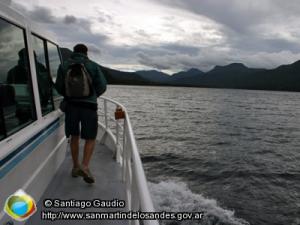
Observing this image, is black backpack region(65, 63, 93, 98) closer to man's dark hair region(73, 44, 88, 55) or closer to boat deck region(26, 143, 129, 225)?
man's dark hair region(73, 44, 88, 55)

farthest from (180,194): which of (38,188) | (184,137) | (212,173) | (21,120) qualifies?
(184,137)

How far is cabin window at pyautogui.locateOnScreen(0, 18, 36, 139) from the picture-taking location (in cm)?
288

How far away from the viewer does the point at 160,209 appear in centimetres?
898

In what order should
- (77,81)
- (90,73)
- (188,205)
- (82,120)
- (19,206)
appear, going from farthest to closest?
(188,205) < (82,120) < (90,73) < (77,81) < (19,206)

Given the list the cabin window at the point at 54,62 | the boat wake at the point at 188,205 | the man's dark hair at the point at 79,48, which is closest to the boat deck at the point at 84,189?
the cabin window at the point at 54,62

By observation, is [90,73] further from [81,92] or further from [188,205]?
[188,205]

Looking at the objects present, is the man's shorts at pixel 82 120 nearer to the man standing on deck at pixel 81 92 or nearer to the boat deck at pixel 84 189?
the man standing on deck at pixel 81 92

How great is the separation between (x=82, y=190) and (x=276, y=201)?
9.77 m

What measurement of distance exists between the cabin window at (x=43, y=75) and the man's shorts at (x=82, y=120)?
Result: 1.30 feet

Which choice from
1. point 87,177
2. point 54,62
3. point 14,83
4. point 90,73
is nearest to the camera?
point 14,83

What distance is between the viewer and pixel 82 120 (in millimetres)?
4520

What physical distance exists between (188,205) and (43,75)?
7197mm

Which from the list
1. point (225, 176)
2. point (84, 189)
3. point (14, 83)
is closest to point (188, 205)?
point (225, 176)

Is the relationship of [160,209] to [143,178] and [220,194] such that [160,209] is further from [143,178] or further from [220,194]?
[143,178]
